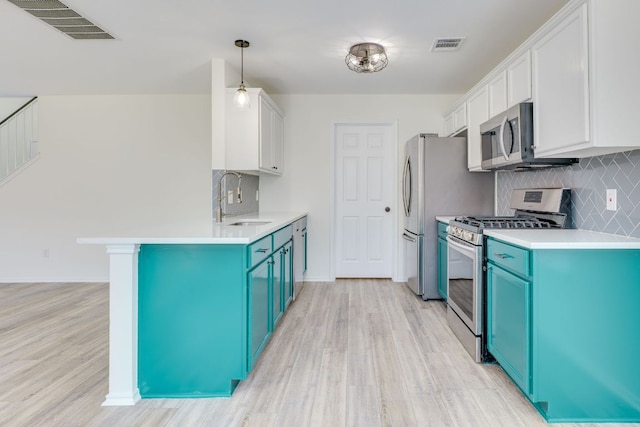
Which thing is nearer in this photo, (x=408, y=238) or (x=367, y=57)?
(x=367, y=57)

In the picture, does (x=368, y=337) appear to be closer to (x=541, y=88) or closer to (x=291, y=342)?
(x=291, y=342)

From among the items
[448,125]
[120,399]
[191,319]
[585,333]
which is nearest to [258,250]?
[191,319]

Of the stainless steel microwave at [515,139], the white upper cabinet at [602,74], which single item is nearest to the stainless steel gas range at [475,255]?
the stainless steel microwave at [515,139]

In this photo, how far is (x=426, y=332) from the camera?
3012mm

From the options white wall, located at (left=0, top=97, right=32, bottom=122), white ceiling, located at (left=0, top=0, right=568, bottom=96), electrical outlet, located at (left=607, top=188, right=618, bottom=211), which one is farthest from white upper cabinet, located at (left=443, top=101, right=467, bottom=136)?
white wall, located at (left=0, top=97, right=32, bottom=122)

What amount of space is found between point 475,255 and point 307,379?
133 centimetres

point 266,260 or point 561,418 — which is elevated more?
point 266,260

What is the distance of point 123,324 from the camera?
195 cm

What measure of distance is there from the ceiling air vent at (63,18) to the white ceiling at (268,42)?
73 mm

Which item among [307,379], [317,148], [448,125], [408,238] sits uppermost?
[448,125]

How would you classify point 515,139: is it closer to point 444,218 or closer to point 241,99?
point 444,218

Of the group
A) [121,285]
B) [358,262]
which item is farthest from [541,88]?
[358,262]

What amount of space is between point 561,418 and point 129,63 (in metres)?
4.34

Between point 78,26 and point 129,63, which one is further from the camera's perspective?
point 129,63
